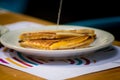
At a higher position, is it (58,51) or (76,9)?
(58,51)

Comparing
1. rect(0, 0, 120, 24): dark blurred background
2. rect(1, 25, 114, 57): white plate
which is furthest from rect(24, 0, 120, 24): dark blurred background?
rect(1, 25, 114, 57): white plate

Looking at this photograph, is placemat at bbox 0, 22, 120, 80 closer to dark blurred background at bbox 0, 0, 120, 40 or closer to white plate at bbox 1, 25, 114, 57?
white plate at bbox 1, 25, 114, 57

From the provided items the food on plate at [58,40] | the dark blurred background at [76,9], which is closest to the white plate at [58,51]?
the food on plate at [58,40]

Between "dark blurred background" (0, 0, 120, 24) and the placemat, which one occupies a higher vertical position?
the placemat

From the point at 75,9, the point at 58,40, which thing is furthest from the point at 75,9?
the point at 58,40

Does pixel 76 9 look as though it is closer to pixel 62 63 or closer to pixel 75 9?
pixel 75 9

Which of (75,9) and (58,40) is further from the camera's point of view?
(75,9)
